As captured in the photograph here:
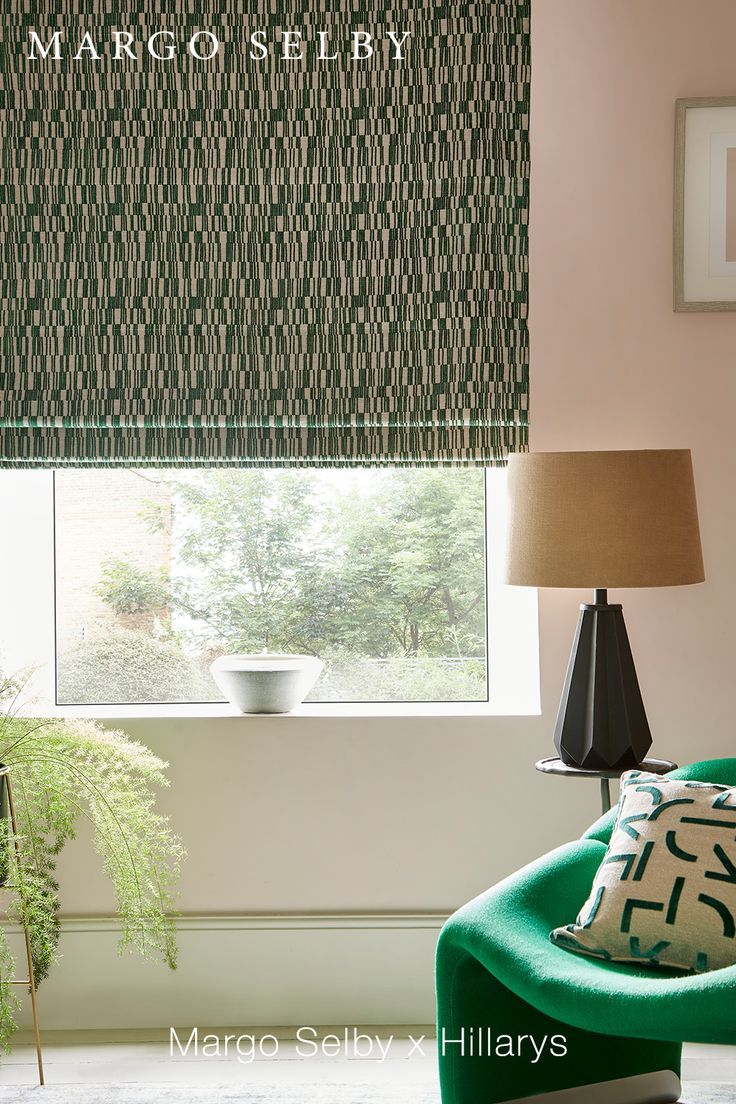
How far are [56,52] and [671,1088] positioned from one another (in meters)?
2.80

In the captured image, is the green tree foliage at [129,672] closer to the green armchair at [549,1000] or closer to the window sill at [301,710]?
the window sill at [301,710]

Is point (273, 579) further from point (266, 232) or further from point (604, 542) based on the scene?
point (604, 542)

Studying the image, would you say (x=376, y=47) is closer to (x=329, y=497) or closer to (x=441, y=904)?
(x=329, y=497)

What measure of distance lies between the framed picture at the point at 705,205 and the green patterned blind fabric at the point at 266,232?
1.28 ft

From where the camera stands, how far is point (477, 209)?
2.53 metres

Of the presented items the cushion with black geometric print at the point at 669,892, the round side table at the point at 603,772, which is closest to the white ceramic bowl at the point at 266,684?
the round side table at the point at 603,772

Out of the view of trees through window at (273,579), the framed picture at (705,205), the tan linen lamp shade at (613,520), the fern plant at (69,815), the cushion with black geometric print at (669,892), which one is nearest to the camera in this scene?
the cushion with black geometric print at (669,892)

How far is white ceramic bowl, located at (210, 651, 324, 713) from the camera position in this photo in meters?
2.54

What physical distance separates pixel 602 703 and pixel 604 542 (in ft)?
1.23

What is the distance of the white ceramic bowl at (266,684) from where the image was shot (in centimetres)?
254

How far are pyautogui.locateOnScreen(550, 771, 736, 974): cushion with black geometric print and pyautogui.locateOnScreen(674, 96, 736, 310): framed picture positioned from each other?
4.34ft

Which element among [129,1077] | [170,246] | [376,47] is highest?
[376,47]

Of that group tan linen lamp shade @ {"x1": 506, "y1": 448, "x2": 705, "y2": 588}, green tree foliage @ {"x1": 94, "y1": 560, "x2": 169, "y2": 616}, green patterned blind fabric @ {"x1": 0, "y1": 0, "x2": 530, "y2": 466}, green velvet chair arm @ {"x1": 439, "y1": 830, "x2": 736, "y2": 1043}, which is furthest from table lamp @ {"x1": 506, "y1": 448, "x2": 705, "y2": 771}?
green tree foliage @ {"x1": 94, "y1": 560, "x2": 169, "y2": 616}

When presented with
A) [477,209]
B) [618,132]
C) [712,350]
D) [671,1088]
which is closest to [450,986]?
[671,1088]
